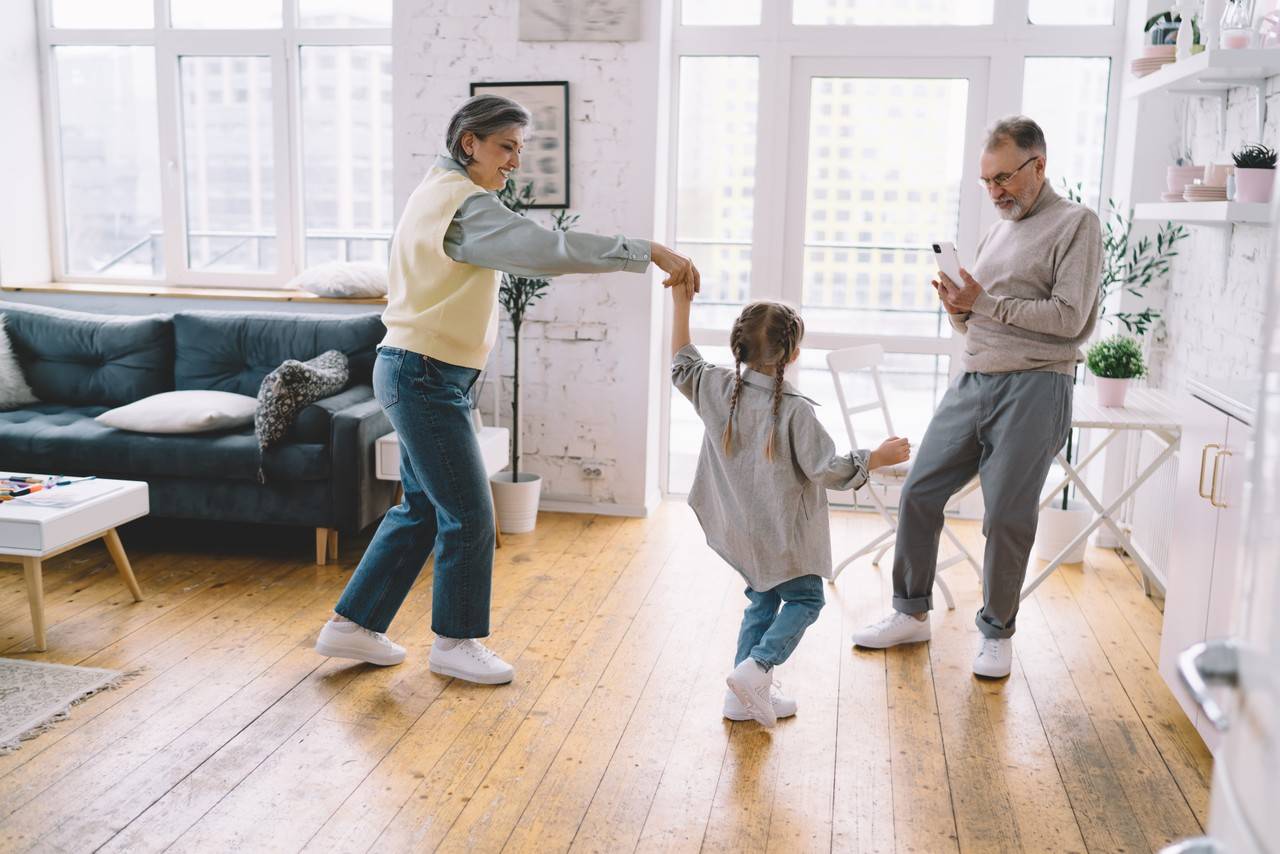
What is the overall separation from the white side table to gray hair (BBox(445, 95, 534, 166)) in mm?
1229

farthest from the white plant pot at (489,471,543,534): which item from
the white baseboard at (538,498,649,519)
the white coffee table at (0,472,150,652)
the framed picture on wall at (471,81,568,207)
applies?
the white coffee table at (0,472,150,652)

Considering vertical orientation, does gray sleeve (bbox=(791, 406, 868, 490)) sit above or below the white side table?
above

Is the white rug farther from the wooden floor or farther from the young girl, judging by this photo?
the young girl

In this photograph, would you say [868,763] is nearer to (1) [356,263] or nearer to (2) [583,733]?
(2) [583,733]

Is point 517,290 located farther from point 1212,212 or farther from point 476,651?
point 1212,212

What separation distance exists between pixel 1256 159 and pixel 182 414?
3.40 metres

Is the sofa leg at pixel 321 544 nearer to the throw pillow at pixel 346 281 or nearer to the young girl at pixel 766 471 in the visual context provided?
the throw pillow at pixel 346 281

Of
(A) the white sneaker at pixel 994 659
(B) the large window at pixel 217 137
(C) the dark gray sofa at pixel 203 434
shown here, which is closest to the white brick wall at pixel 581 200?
(B) the large window at pixel 217 137

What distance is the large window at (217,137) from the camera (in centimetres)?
515

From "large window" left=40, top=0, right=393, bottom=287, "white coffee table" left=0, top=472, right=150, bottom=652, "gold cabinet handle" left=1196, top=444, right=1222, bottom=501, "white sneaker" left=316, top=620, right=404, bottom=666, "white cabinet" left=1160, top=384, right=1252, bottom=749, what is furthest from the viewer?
"large window" left=40, top=0, right=393, bottom=287

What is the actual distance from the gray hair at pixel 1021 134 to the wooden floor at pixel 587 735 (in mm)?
1397

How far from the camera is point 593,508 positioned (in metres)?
4.93

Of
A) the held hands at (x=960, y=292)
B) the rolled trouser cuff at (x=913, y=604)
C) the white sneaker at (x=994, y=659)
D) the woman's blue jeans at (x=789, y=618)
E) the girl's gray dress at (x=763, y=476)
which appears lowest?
the white sneaker at (x=994, y=659)

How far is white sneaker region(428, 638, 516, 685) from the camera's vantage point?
3047 mm
